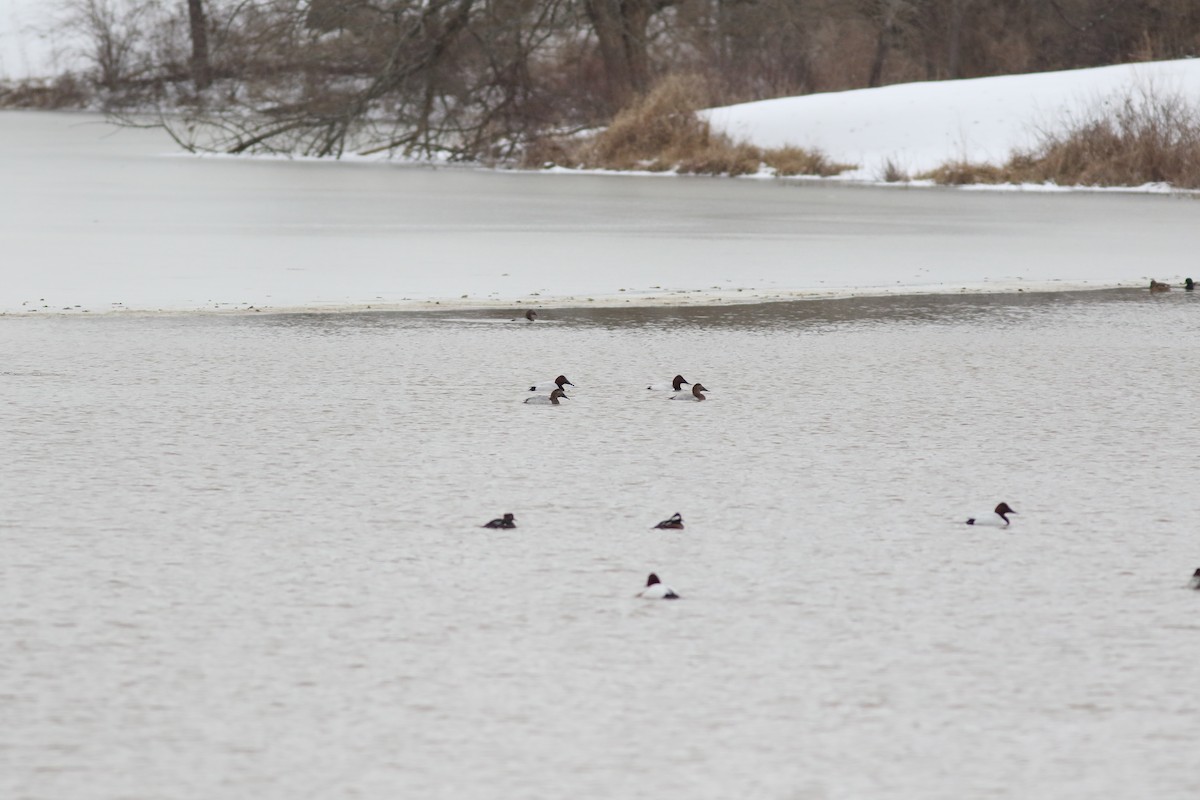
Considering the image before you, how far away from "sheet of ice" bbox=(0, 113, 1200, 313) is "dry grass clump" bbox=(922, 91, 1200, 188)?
156 cm

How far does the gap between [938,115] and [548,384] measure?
794 inches

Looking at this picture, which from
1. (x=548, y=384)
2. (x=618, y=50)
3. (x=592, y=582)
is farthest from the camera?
(x=618, y=50)

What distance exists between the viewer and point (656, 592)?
136 inches

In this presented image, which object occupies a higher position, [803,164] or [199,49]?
[199,49]

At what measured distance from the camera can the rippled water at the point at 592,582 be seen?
257 centimetres

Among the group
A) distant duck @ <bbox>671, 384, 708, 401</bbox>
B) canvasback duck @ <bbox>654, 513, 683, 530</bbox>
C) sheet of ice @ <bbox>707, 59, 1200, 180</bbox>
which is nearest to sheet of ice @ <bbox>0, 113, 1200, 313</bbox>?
sheet of ice @ <bbox>707, 59, 1200, 180</bbox>

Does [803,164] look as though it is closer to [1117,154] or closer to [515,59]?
[1117,154]

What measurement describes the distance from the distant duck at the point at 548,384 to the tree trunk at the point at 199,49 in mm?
25025

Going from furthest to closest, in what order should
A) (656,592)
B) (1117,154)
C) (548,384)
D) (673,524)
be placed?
(1117,154) → (548,384) → (673,524) → (656,592)

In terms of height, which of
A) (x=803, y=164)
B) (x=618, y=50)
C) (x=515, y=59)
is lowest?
(x=803, y=164)

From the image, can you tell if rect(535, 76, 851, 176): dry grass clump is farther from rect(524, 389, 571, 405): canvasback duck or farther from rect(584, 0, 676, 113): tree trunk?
rect(524, 389, 571, 405): canvasback duck

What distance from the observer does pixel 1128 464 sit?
488cm

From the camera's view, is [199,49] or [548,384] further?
[199,49]

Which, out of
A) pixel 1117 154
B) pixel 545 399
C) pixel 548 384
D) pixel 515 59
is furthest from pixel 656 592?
pixel 515 59
